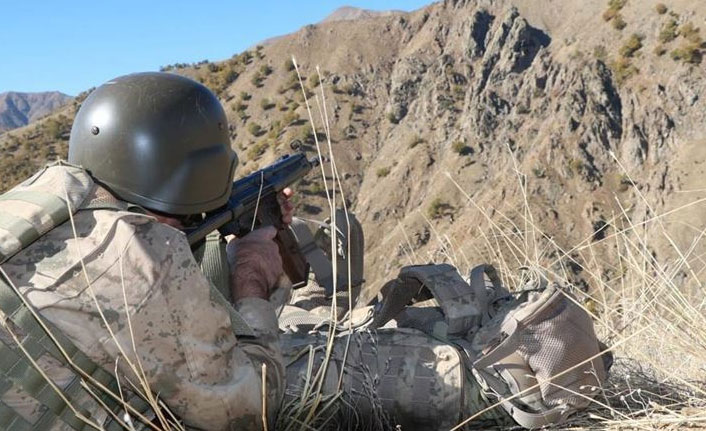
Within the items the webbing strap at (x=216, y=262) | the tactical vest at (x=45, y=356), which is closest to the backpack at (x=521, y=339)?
the webbing strap at (x=216, y=262)

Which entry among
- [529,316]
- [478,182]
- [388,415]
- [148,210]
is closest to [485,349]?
[529,316]

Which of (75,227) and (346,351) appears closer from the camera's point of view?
(75,227)

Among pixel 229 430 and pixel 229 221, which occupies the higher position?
pixel 229 221

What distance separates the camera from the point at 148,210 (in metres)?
2.58

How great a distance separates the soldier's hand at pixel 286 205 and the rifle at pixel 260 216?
20 mm

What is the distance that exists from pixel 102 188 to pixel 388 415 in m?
1.38

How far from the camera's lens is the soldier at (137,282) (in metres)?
2.04

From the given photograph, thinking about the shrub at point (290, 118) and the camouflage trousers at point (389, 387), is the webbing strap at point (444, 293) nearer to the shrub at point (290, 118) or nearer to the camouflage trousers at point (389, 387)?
the camouflage trousers at point (389, 387)

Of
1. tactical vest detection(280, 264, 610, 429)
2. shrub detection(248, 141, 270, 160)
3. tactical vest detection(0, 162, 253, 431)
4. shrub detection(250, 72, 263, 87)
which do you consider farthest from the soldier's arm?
shrub detection(250, 72, 263, 87)

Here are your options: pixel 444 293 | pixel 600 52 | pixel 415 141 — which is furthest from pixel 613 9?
pixel 444 293

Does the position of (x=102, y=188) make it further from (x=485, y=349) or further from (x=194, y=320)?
(x=485, y=349)

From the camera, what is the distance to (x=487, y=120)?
3584cm

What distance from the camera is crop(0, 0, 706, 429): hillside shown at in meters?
29.2

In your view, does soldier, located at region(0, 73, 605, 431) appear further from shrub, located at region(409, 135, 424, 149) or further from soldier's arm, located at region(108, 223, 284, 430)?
shrub, located at region(409, 135, 424, 149)
